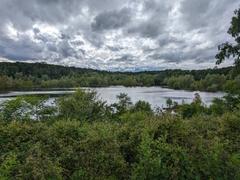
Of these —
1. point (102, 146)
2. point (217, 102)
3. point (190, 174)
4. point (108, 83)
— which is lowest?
point (108, 83)

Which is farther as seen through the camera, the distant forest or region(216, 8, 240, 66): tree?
the distant forest

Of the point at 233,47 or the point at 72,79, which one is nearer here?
the point at 233,47

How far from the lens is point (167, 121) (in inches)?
223

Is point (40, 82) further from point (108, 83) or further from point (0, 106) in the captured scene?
point (0, 106)

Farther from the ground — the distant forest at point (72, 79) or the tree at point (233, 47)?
the tree at point (233, 47)

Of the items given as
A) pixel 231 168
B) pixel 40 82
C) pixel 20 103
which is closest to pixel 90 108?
pixel 20 103

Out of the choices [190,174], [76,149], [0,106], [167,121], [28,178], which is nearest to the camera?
[28,178]

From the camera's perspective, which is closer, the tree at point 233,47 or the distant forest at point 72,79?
the tree at point 233,47

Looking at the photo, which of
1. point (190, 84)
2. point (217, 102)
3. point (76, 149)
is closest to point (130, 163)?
point (76, 149)

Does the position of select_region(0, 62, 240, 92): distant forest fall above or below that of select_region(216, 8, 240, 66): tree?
below

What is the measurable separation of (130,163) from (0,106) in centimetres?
557

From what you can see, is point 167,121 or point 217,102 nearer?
point 167,121

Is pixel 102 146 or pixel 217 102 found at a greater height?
pixel 102 146

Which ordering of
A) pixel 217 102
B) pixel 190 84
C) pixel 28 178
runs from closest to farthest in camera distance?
pixel 28 178 < pixel 217 102 < pixel 190 84
